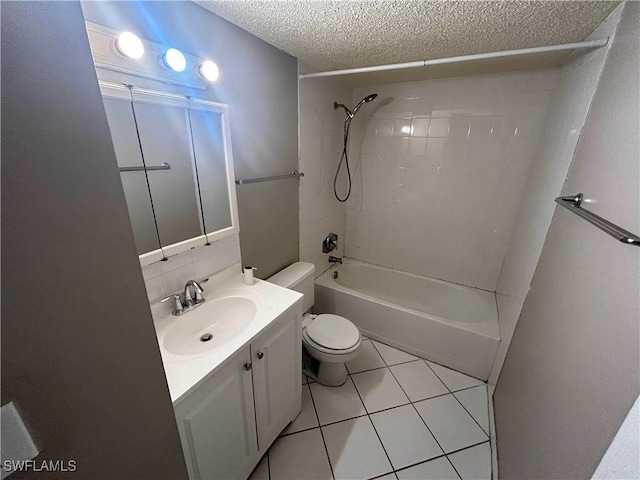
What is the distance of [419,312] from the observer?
2104 mm

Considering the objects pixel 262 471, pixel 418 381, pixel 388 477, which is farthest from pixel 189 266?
pixel 418 381

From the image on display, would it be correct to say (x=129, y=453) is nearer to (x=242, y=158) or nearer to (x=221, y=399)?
(x=221, y=399)

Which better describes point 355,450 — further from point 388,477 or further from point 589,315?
point 589,315

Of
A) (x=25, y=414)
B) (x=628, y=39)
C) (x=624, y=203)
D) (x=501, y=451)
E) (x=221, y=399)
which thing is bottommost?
(x=501, y=451)

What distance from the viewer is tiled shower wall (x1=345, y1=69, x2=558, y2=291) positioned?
2.01 metres

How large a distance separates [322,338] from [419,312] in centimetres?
83

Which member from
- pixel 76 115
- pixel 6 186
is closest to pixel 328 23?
pixel 76 115

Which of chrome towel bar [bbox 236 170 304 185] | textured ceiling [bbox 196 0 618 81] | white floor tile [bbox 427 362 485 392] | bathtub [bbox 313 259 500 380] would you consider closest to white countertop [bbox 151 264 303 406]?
chrome towel bar [bbox 236 170 304 185]

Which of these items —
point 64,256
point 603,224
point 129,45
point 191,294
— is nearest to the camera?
point 64,256

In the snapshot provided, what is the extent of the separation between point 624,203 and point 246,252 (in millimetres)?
1593

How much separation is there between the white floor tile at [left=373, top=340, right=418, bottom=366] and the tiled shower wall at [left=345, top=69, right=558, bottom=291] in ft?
2.72

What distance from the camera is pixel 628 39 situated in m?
0.95

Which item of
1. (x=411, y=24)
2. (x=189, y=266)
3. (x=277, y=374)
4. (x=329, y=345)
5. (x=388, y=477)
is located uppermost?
(x=411, y=24)

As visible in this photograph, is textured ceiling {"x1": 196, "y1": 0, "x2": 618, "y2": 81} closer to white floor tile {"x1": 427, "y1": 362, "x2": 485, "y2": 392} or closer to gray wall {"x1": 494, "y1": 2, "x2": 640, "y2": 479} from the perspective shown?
gray wall {"x1": 494, "y1": 2, "x2": 640, "y2": 479}
